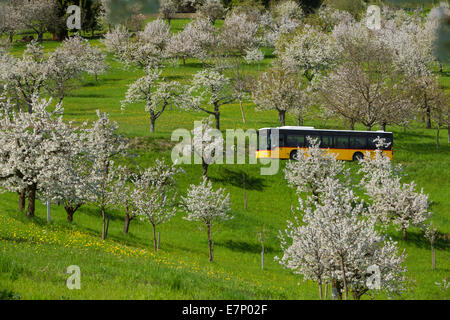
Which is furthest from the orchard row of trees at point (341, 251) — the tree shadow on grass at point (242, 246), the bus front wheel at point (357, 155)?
the bus front wheel at point (357, 155)

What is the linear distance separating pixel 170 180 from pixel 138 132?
1704cm

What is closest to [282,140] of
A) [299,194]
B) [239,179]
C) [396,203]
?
[239,179]

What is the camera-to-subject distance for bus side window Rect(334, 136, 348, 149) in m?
53.8

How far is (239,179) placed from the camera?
1992 inches

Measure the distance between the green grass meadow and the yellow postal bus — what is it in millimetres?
2140

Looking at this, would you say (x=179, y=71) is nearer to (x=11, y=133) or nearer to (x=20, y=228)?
(x=11, y=133)

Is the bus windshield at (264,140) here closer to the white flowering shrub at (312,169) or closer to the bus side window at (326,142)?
the white flowering shrub at (312,169)

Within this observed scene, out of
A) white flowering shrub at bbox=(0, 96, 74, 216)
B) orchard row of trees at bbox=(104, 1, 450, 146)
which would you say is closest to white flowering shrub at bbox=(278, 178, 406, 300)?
white flowering shrub at bbox=(0, 96, 74, 216)

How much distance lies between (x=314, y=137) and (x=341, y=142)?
372 cm

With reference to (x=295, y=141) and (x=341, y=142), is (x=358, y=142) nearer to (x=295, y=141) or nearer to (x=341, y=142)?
(x=341, y=142)

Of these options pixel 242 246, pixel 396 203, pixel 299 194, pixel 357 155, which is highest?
pixel 357 155

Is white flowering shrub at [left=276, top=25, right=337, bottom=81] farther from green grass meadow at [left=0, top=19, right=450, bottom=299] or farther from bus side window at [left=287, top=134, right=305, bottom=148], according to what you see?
bus side window at [left=287, top=134, right=305, bottom=148]

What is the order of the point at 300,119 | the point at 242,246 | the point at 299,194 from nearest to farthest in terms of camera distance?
the point at 242,246
the point at 299,194
the point at 300,119
